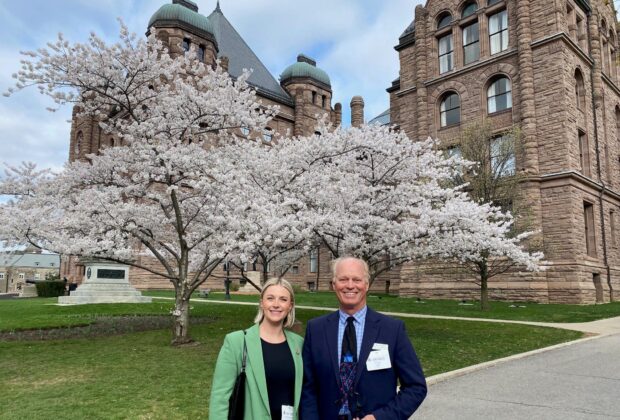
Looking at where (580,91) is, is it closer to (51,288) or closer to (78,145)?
(51,288)

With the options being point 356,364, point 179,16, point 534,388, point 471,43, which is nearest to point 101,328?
point 534,388

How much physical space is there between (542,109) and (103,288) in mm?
25737

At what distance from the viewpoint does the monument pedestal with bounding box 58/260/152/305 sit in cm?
2442

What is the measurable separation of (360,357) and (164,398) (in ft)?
15.6

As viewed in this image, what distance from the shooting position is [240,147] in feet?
42.9

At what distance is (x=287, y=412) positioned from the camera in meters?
2.89

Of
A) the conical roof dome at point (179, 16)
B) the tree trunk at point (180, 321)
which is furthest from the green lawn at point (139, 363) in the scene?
the conical roof dome at point (179, 16)

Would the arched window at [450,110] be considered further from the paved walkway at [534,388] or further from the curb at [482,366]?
the paved walkway at [534,388]

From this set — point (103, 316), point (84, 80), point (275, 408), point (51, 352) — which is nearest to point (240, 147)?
point (84, 80)

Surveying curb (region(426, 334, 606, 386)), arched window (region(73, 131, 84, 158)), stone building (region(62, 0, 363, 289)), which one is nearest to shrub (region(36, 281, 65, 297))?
stone building (region(62, 0, 363, 289))

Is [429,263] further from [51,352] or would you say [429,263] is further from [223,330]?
[51,352]

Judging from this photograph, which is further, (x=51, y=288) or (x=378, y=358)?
(x=51, y=288)

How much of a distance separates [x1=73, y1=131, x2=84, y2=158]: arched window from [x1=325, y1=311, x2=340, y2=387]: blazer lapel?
53.7m

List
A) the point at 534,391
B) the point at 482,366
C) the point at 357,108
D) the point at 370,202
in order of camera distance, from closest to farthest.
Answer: the point at 534,391, the point at 482,366, the point at 370,202, the point at 357,108
